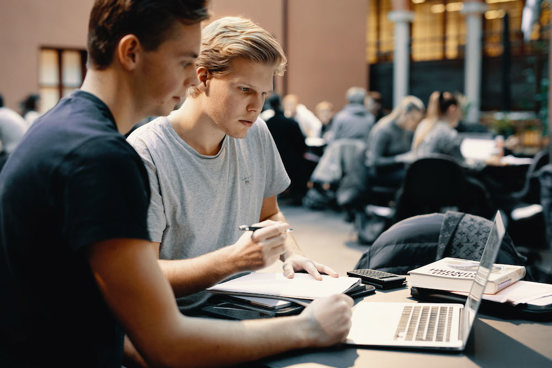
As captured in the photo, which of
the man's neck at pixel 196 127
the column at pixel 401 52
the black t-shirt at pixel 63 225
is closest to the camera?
the black t-shirt at pixel 63 225

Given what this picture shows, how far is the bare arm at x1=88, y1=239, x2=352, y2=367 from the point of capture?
3.15 ft

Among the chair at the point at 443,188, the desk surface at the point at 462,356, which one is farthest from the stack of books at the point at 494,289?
the chair at the point at 443,188

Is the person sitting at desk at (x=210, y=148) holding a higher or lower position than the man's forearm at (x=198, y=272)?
higher

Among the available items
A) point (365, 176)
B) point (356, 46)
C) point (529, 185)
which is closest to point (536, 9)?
point (529, 185)

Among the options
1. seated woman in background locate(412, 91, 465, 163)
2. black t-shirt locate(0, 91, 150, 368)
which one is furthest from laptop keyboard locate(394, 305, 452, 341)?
seated woman in background locate(412, 91, 465, 163)

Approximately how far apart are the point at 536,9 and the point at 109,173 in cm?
587

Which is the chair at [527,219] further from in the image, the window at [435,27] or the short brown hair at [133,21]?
the window at [435,27]

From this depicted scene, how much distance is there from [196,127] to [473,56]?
14745 millimetres

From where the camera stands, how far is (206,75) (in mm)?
1758

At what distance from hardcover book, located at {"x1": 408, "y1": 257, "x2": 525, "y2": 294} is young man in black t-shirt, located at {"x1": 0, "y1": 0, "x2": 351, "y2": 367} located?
547 millimetres

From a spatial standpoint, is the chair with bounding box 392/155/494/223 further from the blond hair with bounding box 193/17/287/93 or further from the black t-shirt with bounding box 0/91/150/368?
the black t-shirt with bounding box 0/91/150/368

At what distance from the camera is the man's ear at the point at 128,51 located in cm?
105

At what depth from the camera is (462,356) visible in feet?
3.86

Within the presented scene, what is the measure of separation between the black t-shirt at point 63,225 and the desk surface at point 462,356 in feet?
1.21
